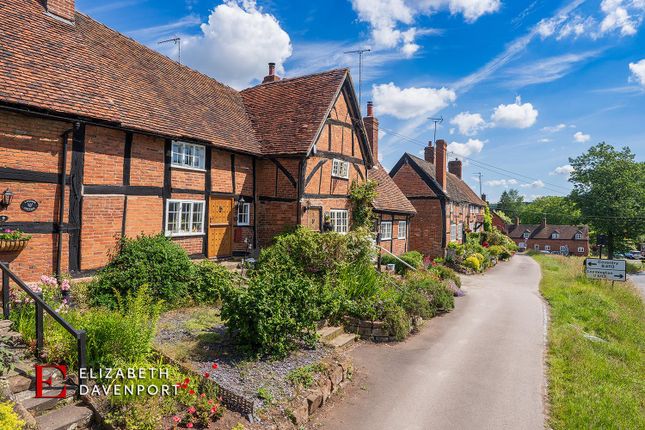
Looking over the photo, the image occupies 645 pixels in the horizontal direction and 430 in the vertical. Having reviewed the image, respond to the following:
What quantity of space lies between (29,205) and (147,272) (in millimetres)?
3213

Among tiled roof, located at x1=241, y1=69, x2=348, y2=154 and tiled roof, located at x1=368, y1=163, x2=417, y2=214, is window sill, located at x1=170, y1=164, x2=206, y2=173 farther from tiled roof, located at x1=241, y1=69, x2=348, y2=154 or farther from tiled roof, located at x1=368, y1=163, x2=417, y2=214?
tiled roof, located at x1=368, y1=163, x2=417, y2=214

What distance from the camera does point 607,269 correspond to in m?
19.3

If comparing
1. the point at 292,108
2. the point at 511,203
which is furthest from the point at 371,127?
the point at 511,203

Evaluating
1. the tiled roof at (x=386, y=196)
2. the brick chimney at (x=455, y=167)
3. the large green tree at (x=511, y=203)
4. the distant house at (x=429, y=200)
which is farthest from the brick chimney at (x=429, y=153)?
the large green tree at (x=511, y=203)

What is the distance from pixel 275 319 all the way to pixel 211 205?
Result: 877 cm

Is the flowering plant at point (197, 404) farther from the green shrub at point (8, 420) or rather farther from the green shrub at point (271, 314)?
the green shrub at point (8, 420)

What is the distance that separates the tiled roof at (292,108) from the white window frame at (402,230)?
11.1 m

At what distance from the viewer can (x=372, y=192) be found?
63.5ft

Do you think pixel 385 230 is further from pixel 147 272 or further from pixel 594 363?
pixel 147 272

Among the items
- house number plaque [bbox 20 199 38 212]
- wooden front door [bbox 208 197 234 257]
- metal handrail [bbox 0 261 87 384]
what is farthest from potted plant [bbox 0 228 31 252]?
wooden front door [bbox 208 197 234 257]

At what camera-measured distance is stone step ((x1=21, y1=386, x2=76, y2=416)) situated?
482 cm

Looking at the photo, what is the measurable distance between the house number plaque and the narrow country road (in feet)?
28.1

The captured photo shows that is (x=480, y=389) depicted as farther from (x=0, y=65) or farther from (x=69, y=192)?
(x=0, y=65)

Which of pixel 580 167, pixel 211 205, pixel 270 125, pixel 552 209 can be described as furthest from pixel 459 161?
pixel 552 209
